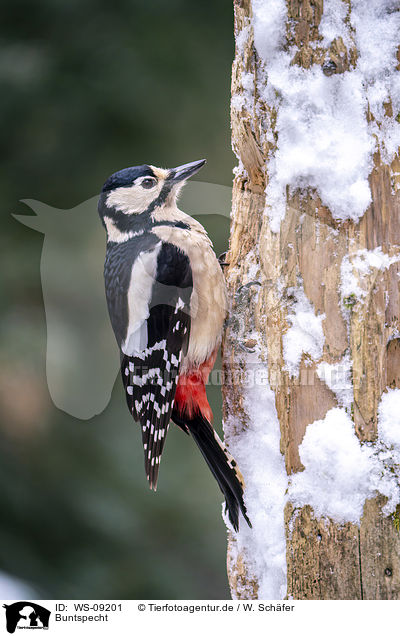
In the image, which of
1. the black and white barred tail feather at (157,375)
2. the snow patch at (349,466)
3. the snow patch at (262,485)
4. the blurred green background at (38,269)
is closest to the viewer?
the snow patch at (349,466)

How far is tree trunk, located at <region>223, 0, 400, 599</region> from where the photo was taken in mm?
1222

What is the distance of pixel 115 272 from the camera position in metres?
1.76

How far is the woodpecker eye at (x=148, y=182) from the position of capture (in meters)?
1.77

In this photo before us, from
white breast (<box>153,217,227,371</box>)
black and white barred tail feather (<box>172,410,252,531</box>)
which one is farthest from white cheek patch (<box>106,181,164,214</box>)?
black and white barred tail feather (<box>172,410,252,531</box>)

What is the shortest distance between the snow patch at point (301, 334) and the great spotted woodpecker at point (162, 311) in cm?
34

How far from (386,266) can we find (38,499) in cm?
211

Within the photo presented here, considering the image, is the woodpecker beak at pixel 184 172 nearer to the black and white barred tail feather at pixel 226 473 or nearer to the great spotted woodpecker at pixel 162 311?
the great spotted woodpecker at pixel 162 311

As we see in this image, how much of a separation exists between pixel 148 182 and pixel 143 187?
0.02 metres

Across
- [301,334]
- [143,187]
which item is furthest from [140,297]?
[301,334]
